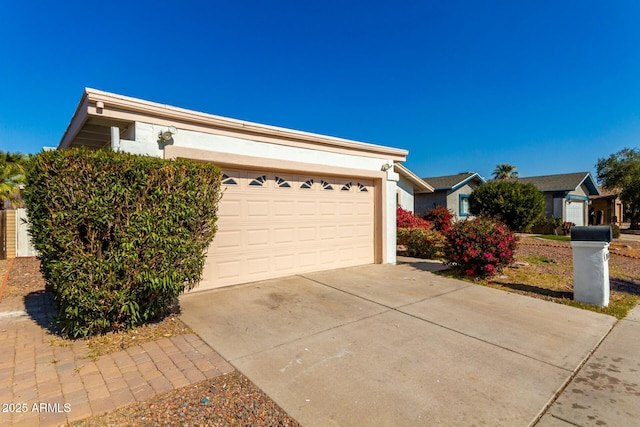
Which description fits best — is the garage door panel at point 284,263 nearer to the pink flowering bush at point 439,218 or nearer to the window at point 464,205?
the pink flowering bush at point 439,218

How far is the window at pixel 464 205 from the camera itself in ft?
Result: 71.1

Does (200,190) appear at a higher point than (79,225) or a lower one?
higher

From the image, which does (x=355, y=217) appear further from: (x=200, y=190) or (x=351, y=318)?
(x=200, y=190)

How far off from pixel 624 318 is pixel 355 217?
18.0 feet

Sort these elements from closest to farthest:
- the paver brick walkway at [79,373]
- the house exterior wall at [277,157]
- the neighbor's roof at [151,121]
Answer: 1. the paver brick walkway at [79,373]
2. the neighbor's roof at [151,121]
3. the house exterior wall at [277,157]

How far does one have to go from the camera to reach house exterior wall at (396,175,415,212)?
56.1 feet

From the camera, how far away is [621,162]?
26.7m

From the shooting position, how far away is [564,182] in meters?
25.2

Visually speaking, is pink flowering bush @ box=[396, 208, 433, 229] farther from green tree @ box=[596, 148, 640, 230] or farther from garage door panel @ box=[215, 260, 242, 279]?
green tree @ box=[596, 148, 640, 230]

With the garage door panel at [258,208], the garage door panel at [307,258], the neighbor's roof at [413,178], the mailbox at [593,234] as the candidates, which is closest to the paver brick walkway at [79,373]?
the garage door panel at [258,208]

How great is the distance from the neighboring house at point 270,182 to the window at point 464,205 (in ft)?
Result: 45.9

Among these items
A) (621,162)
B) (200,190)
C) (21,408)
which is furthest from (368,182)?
(621,162)

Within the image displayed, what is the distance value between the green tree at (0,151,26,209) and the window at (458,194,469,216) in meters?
22.2

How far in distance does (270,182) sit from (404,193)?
1192cm
